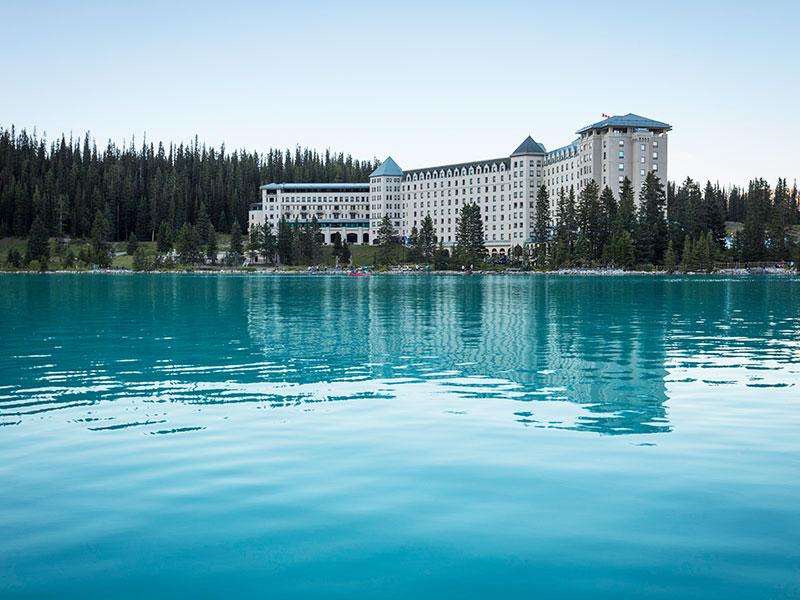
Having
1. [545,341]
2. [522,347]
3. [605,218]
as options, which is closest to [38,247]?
[605,218]

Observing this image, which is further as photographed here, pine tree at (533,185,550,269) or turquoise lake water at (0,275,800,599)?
pine tree at (533,185,550,269)

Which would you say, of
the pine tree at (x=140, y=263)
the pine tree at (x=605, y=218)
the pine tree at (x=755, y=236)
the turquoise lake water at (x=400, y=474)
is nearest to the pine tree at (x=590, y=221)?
the pine tree at (x=605, y=218)

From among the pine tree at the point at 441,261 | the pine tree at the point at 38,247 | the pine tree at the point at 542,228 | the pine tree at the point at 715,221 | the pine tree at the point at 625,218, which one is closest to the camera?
the pine tree at the point at 625,218

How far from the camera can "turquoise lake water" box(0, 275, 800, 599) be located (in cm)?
803

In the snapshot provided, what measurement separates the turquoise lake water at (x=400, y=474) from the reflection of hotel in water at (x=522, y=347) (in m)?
0.22

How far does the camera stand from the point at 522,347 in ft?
98.2

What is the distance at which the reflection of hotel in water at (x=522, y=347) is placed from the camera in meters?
18.9

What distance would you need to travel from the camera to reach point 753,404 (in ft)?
59.3

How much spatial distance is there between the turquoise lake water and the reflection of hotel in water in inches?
8.7

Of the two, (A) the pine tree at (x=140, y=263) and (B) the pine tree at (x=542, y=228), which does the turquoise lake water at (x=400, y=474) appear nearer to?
(B) the pine tree at (x=542, y=228)

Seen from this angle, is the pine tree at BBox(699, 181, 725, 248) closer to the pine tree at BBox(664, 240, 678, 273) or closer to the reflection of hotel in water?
the pine tree at BBox(664, 240, 678, 273)

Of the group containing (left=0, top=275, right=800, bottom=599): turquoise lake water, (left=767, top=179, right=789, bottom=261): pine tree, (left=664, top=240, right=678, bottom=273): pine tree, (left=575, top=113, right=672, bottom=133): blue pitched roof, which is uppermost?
(left=575, top=113, right=672, bottom=133): blue pitched roof

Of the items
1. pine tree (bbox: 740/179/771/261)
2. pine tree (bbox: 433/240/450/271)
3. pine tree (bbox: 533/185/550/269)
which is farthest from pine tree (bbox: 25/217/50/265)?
pine tree (bbox: 740/179/771/261)

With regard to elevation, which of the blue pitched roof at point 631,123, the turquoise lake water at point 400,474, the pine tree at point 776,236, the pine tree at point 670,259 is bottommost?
the turquoise lake water at point 400,474
